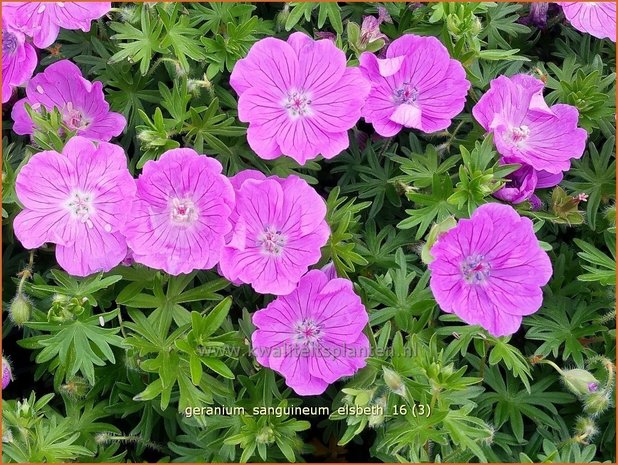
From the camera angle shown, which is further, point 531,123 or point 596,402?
point 531,123

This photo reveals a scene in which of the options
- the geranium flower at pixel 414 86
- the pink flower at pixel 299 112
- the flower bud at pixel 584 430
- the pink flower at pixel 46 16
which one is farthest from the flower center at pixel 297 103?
the flower bud at pixel 584 430

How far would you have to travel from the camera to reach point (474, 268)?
2.13m

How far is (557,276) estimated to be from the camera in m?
2.30

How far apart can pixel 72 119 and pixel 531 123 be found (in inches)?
62.2

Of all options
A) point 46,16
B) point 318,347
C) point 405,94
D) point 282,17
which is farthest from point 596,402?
point 46,16

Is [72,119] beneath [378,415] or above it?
above

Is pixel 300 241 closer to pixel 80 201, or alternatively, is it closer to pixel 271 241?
pixel 271 241

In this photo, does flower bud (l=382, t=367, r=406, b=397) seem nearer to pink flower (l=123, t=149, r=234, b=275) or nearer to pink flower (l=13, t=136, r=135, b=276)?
pink flower (l=123, t=149, r=234, b=275)

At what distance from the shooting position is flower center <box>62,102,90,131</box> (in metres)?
2.25

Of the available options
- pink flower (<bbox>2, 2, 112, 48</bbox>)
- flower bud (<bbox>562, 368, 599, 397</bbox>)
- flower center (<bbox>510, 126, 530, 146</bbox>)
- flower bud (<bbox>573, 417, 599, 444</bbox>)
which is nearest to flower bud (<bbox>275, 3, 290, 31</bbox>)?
pink flower (<bbox>2, 2, 112, 48</bbox>)

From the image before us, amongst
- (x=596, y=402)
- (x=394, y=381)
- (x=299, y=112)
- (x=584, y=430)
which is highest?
(x=299, y=112)

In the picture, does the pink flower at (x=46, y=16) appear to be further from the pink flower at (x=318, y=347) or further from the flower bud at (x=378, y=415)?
the flower bud at (x=378, y=415)

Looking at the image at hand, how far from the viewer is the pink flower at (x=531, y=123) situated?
7.21 feet

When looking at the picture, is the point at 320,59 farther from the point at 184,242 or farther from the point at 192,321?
the point at 192,321
